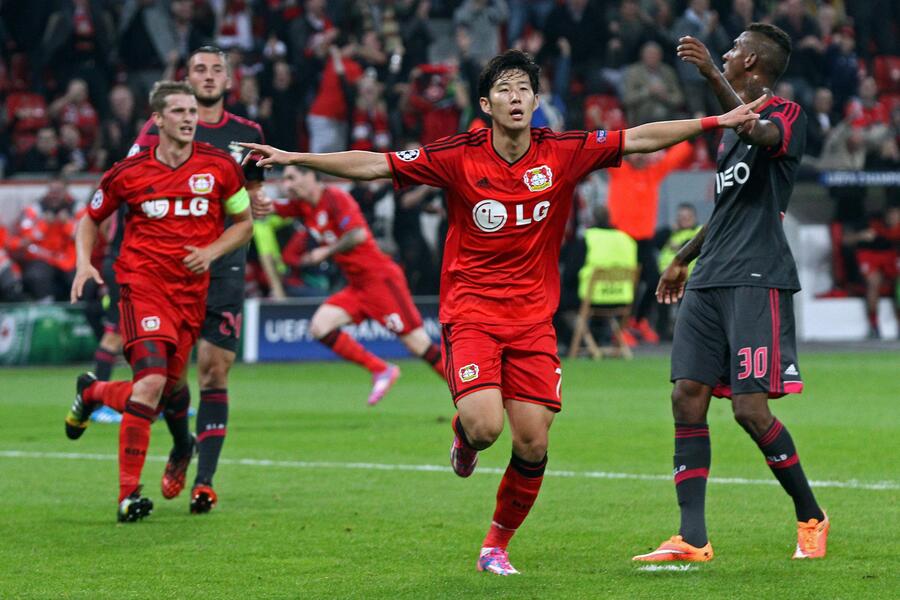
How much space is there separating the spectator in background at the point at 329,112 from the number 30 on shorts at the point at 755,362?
16420mm

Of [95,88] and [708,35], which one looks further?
[708,35]

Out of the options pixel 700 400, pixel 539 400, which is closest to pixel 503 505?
pixel 539 400

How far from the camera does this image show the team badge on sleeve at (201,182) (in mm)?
8227

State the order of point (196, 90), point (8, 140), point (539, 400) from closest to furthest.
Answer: point (539, 400), point (196, 90), point (8, 140)

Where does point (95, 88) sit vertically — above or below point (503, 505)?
above

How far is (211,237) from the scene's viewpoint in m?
8.34

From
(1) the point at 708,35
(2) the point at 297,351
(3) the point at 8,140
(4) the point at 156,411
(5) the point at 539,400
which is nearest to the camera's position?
(5) the point at 539,400

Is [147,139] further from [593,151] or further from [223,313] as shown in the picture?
[593,151]

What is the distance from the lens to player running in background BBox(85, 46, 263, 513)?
8.51m

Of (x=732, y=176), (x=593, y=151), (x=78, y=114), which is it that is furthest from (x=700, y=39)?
(x=593, y=151)

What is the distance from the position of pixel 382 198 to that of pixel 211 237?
13.7m

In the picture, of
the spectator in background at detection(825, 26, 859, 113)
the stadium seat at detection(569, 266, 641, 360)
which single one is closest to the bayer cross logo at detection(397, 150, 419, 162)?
the stadium seat at detection(569, 266, 641, 360)

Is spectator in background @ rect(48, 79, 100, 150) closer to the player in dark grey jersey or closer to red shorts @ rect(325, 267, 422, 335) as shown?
red shorts @ rect(325, 267, 422, 335)

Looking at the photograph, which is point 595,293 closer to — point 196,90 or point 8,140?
point 8,140
